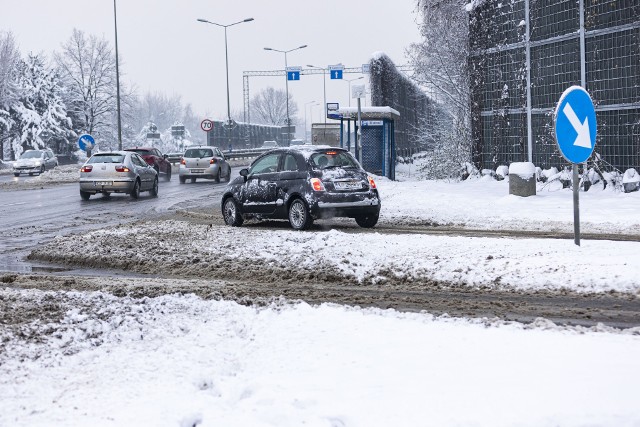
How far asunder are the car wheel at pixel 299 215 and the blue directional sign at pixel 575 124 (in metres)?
5.81

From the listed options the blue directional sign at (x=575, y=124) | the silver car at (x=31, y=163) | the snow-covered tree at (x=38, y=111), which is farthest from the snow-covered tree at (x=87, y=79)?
the blue directional sign at (x=575, y=124)

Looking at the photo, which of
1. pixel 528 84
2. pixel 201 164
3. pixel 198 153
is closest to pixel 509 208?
pixel 528 84

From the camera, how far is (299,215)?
15.3 m

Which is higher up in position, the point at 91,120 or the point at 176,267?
the point at 91,120

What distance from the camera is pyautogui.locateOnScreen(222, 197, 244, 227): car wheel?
16795 mm

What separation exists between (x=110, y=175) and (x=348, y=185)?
1352 cm

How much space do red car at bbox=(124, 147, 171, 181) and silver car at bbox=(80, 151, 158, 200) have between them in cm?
1077

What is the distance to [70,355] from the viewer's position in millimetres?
6121

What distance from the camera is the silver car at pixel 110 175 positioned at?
1051 inches

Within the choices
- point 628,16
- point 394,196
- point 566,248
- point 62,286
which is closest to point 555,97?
point 628,16

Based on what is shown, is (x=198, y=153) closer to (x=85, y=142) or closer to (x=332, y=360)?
(x=85, y=142)

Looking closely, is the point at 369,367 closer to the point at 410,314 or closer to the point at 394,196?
the point at 410,314

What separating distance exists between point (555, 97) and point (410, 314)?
15.0 metres

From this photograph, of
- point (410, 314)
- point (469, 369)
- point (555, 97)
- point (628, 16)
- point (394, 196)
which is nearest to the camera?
point (469, 369)
